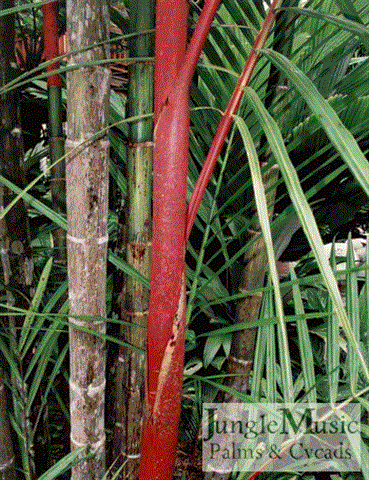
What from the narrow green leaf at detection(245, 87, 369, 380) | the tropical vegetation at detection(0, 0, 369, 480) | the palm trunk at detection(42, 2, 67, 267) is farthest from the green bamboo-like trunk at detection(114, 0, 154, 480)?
the narrow green leaf at detection(245, 87, 369, 380)

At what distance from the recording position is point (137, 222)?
434 mm

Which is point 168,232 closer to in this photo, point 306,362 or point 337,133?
point 337,133

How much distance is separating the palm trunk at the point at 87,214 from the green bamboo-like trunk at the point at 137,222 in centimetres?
4

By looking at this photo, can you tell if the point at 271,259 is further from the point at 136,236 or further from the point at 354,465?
the point at 354,465

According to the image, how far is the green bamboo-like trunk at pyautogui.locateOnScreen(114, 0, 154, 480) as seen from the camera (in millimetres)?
398

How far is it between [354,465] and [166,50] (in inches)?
22.6

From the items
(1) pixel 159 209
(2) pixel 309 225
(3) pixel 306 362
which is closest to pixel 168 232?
(1) pixel 159 209

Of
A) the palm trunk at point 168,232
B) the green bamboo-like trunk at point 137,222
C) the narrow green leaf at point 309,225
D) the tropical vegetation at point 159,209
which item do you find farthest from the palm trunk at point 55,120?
the narrow green leaf at point 309,225

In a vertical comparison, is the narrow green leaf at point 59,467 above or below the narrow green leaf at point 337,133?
below

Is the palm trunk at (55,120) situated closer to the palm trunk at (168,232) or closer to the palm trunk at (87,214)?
the palm trunk at (87,214)

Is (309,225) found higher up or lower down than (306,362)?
higher up

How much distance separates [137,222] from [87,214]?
7 cm

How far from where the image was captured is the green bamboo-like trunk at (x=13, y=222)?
0.44 meters

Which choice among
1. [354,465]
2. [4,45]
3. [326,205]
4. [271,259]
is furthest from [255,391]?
[326,205]
